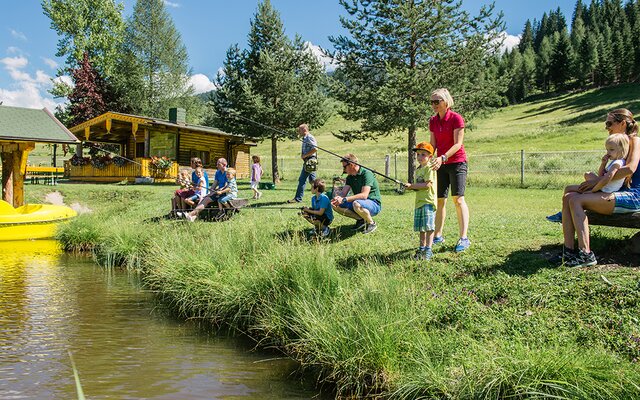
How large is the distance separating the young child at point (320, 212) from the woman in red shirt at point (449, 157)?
2178mm

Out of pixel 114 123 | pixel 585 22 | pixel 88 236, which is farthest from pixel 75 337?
pixel 585 22

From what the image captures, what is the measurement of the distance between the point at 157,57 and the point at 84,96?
7686 millimetres

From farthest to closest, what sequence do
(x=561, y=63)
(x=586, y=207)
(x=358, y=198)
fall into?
(x=561, y=63)
(x=358, y=198)
(x=586, y=207)

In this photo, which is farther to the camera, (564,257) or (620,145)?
(564,257)

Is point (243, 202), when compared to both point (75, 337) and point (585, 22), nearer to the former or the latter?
point (75, 337)

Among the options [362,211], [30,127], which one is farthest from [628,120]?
[30,127]

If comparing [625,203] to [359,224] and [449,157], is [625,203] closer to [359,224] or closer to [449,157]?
[449,157]

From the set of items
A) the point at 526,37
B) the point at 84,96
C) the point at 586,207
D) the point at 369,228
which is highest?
the point at 526,37

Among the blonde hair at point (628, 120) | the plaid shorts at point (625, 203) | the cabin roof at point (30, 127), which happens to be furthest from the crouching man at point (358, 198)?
the cabin roof at point (30, 127)

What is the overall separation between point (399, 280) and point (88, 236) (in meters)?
8.58

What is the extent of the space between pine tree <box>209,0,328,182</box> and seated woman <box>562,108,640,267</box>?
19148 mm

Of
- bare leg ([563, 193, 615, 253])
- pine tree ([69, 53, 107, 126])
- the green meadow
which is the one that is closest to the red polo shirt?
the green meadow

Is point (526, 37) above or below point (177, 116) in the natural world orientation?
above

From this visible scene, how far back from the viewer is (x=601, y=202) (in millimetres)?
5367
